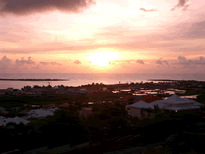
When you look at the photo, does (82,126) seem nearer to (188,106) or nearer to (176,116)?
(176,116)

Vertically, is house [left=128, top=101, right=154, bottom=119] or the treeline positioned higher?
the treeline

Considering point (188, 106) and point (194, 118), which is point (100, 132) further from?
point (188, 106)

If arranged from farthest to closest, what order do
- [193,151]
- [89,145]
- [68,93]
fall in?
→ [68,93]
[89,145]
[193,151]

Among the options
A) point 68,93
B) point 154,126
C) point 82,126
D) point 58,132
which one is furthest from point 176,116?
point 68,93

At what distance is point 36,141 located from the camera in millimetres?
3254

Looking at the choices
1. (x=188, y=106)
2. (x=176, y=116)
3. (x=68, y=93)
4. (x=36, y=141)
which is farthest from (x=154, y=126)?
(x=68, y=93)

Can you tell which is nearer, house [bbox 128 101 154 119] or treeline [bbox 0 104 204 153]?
treeline [bbox 0 104 204 153]

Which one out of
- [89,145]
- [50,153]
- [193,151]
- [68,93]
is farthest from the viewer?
[68,93]

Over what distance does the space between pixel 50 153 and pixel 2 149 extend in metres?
1.90

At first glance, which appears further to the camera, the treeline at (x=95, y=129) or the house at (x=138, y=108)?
the house at (x=138, y=108)

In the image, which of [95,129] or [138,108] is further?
[138,108]

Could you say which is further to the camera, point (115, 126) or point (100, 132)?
point (115, 126)

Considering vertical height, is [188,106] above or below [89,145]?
below

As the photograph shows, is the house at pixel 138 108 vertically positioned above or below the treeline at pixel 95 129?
below
